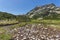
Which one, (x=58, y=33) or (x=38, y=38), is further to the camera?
(x=58, y=33)

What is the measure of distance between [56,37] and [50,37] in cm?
72

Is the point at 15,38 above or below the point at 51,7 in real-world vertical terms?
below

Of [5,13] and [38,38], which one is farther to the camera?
[5,13]

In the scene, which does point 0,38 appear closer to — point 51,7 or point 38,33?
point 38,33

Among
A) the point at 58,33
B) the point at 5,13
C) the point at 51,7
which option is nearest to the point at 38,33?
the point at 58,33

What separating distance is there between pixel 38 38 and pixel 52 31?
3.35 meters

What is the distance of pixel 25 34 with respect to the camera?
74.7 ft

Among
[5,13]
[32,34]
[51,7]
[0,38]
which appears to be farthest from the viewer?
[51,7]

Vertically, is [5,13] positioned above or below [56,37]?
above

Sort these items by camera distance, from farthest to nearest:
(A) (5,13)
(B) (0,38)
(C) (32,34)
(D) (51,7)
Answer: (D) (51,7) < (A) (5,13) < (C) (32,34) < (B) (0,38)

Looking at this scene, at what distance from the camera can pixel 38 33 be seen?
23.2 m

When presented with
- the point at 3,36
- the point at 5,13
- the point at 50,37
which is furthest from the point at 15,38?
the point at 5,13

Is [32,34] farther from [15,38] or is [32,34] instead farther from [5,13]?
[5,13]

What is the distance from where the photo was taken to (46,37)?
71.1 feet
